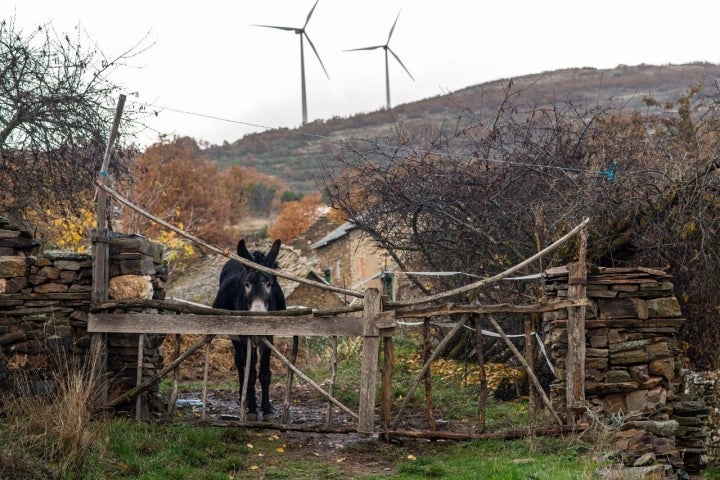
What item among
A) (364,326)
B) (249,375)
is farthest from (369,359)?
(249,375)

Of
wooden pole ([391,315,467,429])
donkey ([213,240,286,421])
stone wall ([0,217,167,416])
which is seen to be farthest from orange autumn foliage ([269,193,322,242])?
wooden pole ([391,315,467,429])

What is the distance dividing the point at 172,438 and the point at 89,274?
8.09 feet

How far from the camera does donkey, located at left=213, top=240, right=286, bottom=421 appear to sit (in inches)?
428

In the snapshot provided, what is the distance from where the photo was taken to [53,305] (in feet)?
34.0

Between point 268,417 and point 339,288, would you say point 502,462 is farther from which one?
point 268,417

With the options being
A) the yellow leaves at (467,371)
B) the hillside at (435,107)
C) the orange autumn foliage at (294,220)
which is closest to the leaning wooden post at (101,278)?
the yellow leaves at (467,371)

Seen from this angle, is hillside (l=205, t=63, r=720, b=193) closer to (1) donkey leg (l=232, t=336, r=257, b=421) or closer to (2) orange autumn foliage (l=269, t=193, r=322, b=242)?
(2) orange autumn foliage (l=269, t=193, r=322, b=242)

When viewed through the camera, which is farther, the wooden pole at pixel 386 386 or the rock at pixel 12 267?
the rock at pixel 12 267

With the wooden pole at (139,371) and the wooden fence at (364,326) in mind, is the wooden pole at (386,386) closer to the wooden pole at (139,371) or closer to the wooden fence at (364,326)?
the wooden fence at (364,326)

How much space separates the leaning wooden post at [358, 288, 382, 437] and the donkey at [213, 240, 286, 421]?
4.67 feet

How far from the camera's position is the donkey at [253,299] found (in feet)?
35.6

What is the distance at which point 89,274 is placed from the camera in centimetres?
1049

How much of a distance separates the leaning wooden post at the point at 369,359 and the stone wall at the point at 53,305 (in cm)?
277

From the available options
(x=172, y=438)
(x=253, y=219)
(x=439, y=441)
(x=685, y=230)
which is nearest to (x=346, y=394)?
(x=439, y=441)
